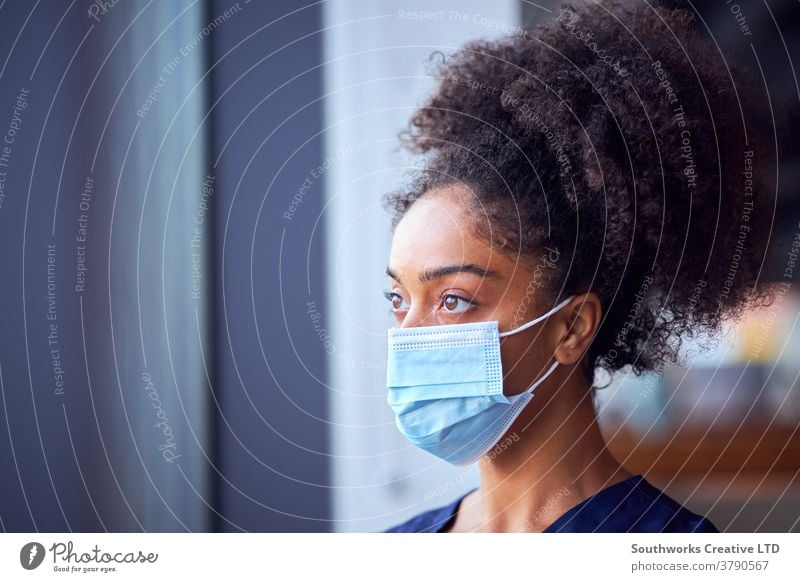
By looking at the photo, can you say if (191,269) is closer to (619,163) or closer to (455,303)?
(455,303)

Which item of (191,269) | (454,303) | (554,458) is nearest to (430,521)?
(554,458)

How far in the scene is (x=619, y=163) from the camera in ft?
3.08

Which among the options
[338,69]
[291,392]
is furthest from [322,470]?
[338,69]

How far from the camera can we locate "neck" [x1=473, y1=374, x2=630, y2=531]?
3.13 feet

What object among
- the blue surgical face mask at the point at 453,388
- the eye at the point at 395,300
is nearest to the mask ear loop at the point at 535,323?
the blue surgical face mask at the point at 453,388

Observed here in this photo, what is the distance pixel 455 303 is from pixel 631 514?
1.06ft

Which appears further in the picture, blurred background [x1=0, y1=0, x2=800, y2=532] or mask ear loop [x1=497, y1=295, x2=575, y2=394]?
blurred background [x1=0, y1=0, x2=800, y2=532]

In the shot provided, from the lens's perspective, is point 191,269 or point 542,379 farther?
point 191,269

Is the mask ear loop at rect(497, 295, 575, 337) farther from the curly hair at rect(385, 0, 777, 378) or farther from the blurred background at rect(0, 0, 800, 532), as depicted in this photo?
the blurred background at rect(0, 0, 800, 532)

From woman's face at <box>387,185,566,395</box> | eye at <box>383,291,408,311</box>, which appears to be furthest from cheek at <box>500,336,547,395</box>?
eye at <box>383,291,408,311</box>

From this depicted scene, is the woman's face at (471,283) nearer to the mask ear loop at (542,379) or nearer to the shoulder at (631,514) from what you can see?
the mask ear loop at (542,379)

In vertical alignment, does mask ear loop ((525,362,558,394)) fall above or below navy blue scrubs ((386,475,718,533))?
above

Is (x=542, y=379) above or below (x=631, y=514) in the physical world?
above

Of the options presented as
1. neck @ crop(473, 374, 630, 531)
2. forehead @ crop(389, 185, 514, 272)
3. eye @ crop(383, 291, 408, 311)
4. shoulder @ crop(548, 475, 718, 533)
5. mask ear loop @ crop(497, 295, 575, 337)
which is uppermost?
forehead @ crop(389, 185, 514, 272)
